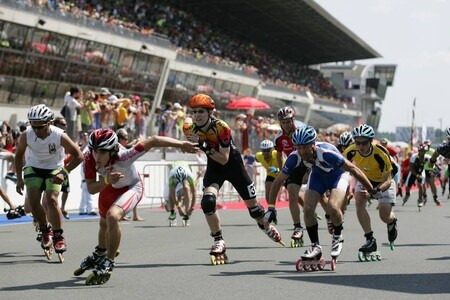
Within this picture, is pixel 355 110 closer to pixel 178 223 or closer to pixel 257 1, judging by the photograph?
pixel 257 1

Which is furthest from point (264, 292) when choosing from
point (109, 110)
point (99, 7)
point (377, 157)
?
point (99, 7)

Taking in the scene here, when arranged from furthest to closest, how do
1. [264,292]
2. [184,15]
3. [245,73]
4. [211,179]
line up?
1. [245,73]
2. [184,15]
3. [211,179]
4. [264,292]

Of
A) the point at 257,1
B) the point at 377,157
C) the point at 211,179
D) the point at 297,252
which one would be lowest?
the point at 297,252

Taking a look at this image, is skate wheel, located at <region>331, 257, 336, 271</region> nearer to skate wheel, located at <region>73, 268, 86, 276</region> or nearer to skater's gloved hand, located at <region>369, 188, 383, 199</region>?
skater's gloved hand, located at <region>369, 188, 383, 199</region>

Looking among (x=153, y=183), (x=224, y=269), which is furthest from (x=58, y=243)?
(x=153, y=183)

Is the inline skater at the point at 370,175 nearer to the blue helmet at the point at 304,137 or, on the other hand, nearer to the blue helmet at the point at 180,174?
the blue helmet at the point at 304,137

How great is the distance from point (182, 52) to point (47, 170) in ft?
110

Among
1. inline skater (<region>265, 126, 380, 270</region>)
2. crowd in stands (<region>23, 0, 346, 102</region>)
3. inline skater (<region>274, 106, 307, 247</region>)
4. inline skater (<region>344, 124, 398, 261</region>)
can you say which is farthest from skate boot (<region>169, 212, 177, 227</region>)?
crowd in stands (<region>23, 0, 346, 102</region>)

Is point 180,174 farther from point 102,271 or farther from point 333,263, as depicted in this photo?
point 102,271

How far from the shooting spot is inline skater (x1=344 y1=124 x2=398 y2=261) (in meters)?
11.0

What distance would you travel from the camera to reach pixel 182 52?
145ft

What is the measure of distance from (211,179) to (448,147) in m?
3.62

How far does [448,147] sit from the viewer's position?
12383 mm

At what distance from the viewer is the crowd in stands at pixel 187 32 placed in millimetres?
35938
